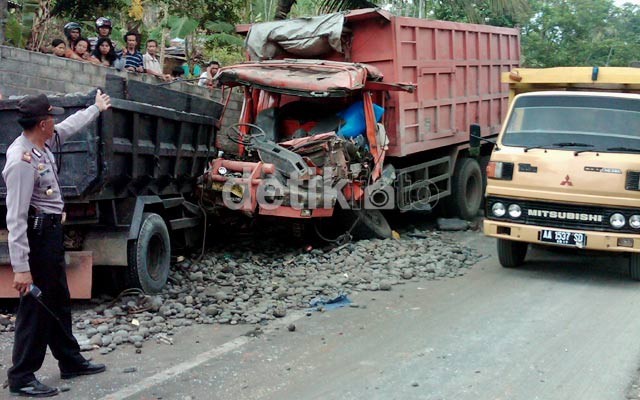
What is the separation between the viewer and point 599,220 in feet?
24.9

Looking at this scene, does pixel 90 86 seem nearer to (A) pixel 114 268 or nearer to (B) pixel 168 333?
(A) pixel 114 268

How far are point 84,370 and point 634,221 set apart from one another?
17.6 ft

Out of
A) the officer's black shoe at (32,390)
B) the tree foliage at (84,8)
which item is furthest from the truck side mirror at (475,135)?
the tree foliage at (84,8)

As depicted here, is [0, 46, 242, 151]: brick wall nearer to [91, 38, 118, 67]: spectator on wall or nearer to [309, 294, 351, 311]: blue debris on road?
[91, 38, 118, 67]: spectator on wall

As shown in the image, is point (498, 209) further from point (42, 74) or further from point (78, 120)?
point (42, 74)

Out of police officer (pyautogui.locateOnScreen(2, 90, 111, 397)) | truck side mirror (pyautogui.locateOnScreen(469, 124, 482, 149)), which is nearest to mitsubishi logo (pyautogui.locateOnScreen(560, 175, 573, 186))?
truck side mirror (pyautogui.locateOnScreen(469, 124, 482, 149))

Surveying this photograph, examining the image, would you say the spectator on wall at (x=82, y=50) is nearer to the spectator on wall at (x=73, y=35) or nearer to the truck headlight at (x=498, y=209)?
the spectator on wall at (x=73, y=35)

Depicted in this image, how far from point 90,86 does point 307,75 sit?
8.47ft

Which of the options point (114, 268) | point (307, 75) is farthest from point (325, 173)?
point (114, 268)

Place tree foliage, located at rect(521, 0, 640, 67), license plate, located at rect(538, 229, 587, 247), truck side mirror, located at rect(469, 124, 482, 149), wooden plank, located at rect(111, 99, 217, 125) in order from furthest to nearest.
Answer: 1. tree foliage, located at rect(521, 0, 640, 67)
2. truck side mirror, located at rect(469, 124, 482, 149)
3. license plate, located at rect(538, 229, 587, 247)
4. wooden plank, located at rect(111, 99, 217, 125)

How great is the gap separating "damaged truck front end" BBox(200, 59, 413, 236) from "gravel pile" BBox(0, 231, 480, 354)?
0.63 meters

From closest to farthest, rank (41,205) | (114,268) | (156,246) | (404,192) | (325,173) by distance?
1. (41,205)
2. (114,268)
3. (156,246)
4. (325,173)
5. (404,192)

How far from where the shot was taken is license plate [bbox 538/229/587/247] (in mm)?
7625

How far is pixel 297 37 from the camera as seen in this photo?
10477 millimetres
